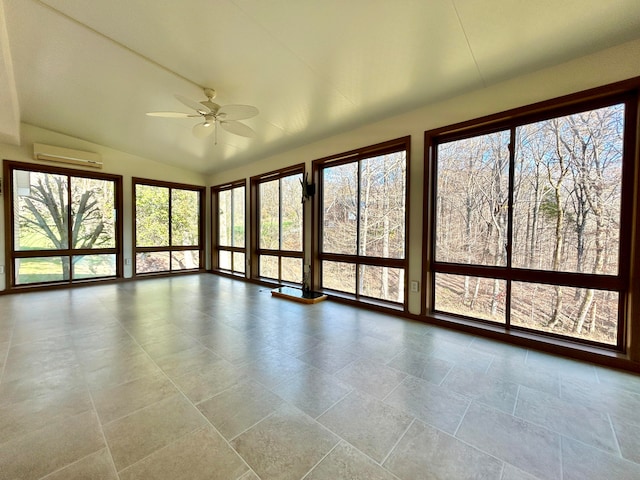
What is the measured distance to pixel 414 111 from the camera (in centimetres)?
362

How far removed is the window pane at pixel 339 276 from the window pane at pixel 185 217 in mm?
4639

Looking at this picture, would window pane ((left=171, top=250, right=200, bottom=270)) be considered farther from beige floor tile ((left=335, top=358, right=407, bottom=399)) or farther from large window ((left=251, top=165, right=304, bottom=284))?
beige floor tile ((left=335, top=358, right=407, bottom=399))

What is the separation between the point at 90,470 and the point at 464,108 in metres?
4.54

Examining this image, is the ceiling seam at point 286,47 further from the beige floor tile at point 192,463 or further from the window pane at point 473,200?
the beige floor tile at point 192,463

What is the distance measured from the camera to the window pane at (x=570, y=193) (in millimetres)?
2520

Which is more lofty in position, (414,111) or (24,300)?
(414,111)

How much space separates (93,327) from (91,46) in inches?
132

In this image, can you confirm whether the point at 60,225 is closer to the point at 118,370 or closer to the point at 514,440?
the point at 118,370

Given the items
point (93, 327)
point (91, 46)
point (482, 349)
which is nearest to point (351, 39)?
point (91, 46)

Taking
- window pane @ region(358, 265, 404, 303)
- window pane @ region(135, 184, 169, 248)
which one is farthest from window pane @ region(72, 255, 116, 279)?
window pane @ region(358, 265, 404, 303)

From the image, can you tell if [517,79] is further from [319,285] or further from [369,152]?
[319,285]

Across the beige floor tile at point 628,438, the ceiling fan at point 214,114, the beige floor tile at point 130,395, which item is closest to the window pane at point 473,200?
the beige floor tile at point 628,438

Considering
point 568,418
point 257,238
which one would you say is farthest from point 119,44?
point 568,418

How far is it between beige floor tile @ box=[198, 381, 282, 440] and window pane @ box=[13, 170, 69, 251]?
20.0ft
